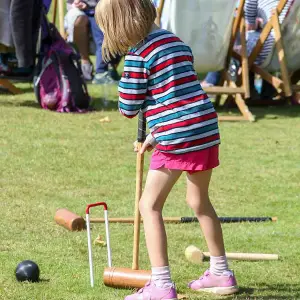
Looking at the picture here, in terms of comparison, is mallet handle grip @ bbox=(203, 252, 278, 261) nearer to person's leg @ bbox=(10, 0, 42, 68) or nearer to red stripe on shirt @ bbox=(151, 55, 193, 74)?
red stripe on shirt @ bbox=(151, 55, 193, 74)

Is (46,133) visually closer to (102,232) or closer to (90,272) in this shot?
(102,232)

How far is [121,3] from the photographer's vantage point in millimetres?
3717

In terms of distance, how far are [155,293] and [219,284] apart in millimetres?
412

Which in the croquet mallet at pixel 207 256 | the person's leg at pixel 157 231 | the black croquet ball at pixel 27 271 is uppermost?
the person's leg at pixel 157 231

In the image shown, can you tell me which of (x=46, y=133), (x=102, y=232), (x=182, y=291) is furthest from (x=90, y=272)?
(x=46, y=133)

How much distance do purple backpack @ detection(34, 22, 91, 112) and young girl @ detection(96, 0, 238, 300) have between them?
17.2 feet

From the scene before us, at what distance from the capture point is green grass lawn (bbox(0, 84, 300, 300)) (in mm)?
4422

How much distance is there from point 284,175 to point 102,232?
2074 millimetres

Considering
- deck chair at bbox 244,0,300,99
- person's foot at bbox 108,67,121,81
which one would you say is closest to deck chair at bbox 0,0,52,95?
person's foot at bbox 108,67,121,81

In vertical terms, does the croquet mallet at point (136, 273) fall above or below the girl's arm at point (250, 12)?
above

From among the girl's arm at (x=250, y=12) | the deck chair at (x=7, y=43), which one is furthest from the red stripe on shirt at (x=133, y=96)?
the girl's arm at (x=250, y=12)

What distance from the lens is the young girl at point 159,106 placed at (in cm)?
375

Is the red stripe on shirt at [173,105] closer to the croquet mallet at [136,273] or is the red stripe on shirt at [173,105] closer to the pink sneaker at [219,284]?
the croquet mallet at [136,273]

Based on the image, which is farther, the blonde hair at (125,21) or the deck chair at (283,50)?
the deck chair at (283,50)
